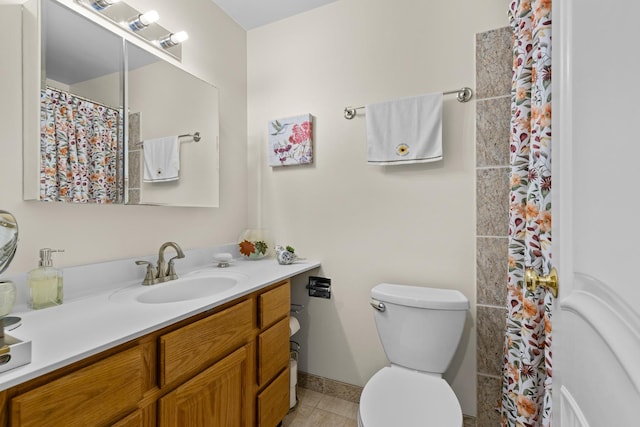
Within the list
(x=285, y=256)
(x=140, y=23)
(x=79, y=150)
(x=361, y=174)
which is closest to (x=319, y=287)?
(x=285, y=256)

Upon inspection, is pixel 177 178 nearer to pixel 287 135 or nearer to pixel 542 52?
pixel 287 135

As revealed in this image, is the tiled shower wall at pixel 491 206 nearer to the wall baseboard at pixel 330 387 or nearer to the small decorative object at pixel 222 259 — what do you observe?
the wall baseboard at pixel 330 387

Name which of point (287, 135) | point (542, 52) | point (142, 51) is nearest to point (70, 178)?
point (142, 51)

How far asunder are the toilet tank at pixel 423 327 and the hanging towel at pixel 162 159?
1258 millimetres

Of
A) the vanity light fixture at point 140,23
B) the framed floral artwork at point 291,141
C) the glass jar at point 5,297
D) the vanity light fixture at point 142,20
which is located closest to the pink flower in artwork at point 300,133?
the framed floral artwork at point 291,141

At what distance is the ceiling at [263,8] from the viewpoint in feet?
6.00

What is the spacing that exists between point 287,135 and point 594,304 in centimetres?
172

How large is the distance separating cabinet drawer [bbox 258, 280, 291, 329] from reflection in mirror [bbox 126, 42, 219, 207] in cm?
70

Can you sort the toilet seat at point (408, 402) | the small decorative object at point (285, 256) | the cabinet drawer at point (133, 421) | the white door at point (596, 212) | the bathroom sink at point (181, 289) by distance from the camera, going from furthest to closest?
the small decorative object at point (285, 256) → the bathroom sink at point (181, 289) → the toilet seat at point (408, 402) → the cabinet drawer at point (133, 421) → the white door at point (596, 212)

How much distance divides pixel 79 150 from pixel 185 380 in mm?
977

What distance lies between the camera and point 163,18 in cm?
153

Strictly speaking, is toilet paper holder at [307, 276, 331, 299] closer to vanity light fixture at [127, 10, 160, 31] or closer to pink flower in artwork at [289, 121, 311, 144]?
pink flower in artwork at [289, 121, 311, 144]

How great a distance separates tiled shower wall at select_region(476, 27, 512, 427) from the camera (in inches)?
56.1

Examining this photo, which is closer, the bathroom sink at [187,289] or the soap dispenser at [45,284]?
the soap dispenser at [45,284]
